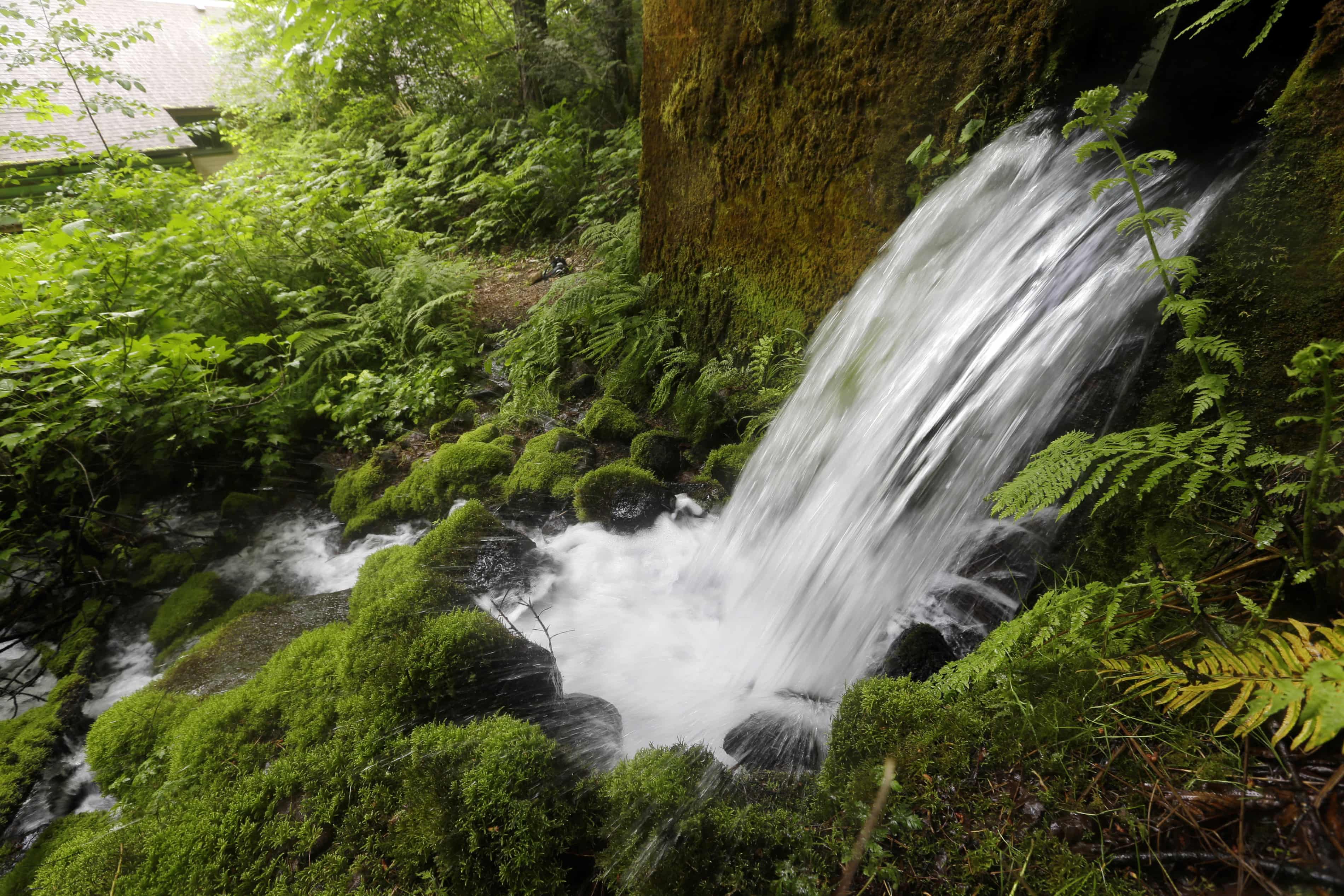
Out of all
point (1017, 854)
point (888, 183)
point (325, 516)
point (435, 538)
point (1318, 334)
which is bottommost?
point (325, 516)

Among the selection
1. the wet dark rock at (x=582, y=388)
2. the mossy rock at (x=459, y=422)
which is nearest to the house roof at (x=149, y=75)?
the mossy rock at (x=459, y=422)

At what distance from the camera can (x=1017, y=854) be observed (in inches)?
57.9

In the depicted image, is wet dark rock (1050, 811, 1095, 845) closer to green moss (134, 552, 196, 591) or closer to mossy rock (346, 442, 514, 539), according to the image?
mossy rock (346, 442, 514, 539)

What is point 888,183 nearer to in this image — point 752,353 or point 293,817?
point 752,353

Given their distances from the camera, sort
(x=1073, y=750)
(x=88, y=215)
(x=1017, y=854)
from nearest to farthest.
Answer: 1. (x=1017, y=854)
2. (x=1073, y=750)
3. (x=88, y=215)

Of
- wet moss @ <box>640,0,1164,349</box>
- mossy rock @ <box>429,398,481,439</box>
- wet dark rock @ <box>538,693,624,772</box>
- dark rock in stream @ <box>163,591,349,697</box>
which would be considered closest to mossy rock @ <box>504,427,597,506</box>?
mossy rock @ <box>429,398,481,439</box>

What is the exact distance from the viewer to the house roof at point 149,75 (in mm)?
12289

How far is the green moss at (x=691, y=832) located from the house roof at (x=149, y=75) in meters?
14.3

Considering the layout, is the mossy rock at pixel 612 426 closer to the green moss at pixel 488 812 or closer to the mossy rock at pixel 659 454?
the mossy rock at pixel 659 454

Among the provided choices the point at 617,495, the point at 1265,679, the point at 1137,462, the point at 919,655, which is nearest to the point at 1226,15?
the point at 1137,462

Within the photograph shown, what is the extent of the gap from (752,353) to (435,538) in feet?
8.70

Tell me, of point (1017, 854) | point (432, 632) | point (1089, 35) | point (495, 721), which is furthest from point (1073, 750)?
point (1089, 35)

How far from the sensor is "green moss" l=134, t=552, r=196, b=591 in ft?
16.1

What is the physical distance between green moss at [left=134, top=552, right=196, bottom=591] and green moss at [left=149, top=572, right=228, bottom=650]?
5.4 inches
